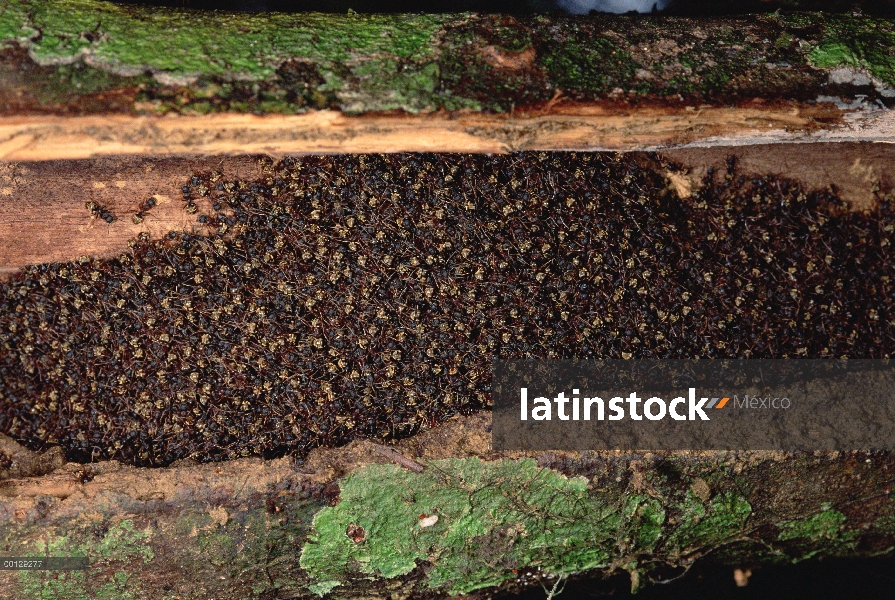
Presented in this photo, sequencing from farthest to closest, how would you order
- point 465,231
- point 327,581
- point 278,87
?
point 327,581 < point 465,231 < point 278,87

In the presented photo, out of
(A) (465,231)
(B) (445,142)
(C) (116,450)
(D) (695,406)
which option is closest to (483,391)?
(A) (465,231)

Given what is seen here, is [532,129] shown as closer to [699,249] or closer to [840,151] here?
[699,249]

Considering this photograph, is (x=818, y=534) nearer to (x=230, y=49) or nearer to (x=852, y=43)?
(x=852, y=43)

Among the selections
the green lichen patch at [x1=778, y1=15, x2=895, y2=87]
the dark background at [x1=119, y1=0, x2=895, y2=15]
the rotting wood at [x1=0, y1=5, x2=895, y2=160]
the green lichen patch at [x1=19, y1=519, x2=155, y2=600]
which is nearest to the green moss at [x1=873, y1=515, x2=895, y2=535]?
the rotting wood at [x1=0, y1=5, x2=895, y2=160]

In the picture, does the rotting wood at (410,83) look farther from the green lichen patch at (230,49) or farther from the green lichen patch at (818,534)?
the green lichen patch at (818,534)

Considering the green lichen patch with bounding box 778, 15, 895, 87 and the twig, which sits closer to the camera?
the green lichen patch with bounding box 778, 15, 895, 87

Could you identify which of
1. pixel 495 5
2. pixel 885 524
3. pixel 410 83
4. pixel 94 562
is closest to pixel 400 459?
pixel 94 562

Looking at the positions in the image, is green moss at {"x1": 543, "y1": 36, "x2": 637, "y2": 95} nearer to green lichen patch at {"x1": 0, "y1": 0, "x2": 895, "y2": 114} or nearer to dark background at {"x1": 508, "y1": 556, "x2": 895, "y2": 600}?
green lichen patch at {"x1": 0, "y1": 0, "x2": 895, "y2": 114}

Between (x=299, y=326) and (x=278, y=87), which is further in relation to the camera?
(x=299, y=326)
